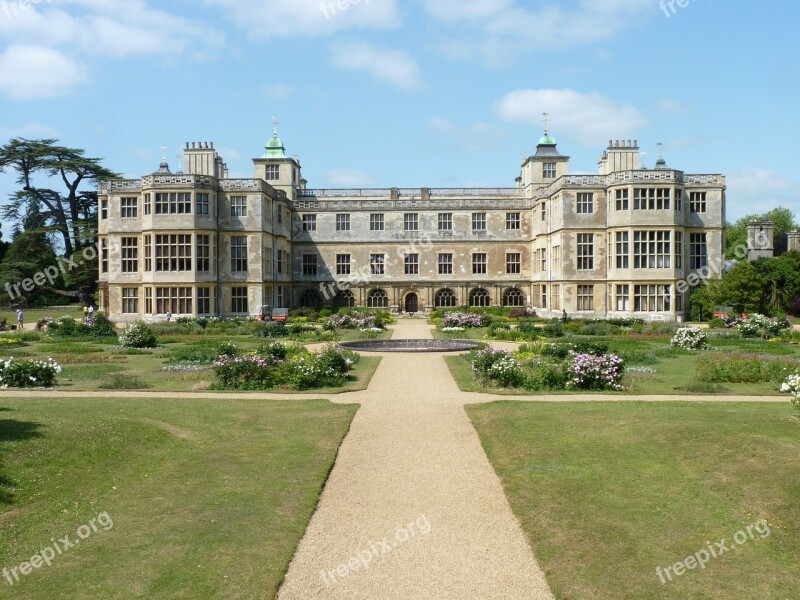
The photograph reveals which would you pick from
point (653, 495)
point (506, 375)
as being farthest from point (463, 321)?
point (653, 495)

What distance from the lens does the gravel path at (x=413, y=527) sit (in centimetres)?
727

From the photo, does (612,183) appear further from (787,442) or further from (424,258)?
(787,442)

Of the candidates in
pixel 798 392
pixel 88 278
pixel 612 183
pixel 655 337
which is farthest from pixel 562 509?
pixel 88 278

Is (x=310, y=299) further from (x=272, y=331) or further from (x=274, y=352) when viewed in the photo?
(x=274, y=352)

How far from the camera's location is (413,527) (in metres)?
8.92

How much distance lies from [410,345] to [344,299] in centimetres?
2391

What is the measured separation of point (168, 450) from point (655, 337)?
2680cm

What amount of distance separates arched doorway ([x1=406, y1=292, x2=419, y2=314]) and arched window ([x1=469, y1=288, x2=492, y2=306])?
169 inches

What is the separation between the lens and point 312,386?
19.5 metres

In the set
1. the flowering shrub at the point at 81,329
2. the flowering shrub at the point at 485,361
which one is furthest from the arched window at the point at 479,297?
A: the flowering shrub at the point at 485,361

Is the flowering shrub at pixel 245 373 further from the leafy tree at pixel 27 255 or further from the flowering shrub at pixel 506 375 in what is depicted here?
the leafy tree at pixel 27 255

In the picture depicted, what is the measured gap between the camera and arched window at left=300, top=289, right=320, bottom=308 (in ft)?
180

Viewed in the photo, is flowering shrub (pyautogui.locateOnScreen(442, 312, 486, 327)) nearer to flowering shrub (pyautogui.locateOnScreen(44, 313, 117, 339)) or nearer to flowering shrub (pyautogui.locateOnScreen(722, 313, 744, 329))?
flowering shrub (pyautogui.locateOnScreen(722, 313, 744, 329))

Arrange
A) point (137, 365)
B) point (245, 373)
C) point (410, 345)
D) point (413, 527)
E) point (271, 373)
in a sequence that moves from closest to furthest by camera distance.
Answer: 1. point (413, 527)
2. point (245, 373)
3. point (271, 373)
4. point (137, 365)
5. point (410, 345)
